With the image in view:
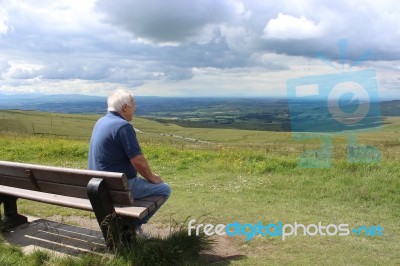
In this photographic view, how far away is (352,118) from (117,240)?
205 inches

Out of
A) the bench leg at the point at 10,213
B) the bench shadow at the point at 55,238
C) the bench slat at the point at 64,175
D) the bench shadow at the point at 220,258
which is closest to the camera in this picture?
the bench slat at the point at 64,175

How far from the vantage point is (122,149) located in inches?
171

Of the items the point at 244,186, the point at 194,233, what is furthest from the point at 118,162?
the point at 244,186

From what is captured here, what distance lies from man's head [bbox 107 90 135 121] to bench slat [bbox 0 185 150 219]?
101 cm

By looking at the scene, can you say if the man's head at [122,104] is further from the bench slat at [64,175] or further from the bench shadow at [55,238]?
the bench shadow at [55,238]

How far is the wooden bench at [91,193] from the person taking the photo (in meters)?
3.91

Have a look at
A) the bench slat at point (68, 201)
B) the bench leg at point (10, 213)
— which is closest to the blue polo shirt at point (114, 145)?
the bench slat at point (68, 201)

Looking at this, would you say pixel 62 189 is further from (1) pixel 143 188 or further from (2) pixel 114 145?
(1) pixel 143 188

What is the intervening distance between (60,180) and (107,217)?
79cm

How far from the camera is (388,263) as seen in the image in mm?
4129

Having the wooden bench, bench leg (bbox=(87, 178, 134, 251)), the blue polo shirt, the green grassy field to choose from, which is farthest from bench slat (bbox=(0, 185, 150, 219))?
the green grassy field

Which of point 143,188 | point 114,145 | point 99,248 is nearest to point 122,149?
point 114,145

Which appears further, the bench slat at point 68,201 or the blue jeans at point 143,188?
the blue jeans at point 143,188

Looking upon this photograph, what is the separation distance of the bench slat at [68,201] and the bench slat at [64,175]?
0.56ft
